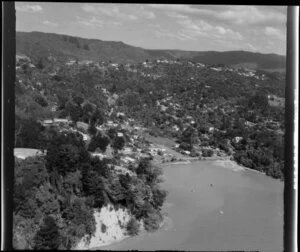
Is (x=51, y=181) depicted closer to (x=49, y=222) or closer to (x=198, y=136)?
(x=49, y=222)

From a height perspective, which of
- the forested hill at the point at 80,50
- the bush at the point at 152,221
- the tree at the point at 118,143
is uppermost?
the forested hill at the point at 80,50

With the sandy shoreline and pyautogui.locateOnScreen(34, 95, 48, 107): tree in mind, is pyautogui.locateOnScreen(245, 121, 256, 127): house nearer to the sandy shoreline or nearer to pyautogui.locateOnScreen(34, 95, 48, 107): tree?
the sandy shoreline

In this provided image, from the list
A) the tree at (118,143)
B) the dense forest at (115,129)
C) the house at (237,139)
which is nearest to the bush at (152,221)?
the dense forest at (115,129)

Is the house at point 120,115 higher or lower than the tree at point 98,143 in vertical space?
higher

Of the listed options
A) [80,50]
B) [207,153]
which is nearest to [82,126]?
[207,153]

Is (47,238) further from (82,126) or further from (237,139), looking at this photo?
(237,139)

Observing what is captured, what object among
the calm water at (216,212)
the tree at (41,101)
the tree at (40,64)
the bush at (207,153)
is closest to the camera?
the calm water at (216,212)

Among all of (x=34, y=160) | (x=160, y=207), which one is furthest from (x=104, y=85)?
(x=34, y=160)

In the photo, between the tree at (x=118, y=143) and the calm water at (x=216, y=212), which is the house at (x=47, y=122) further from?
the calm water at (x=216, y=212)
